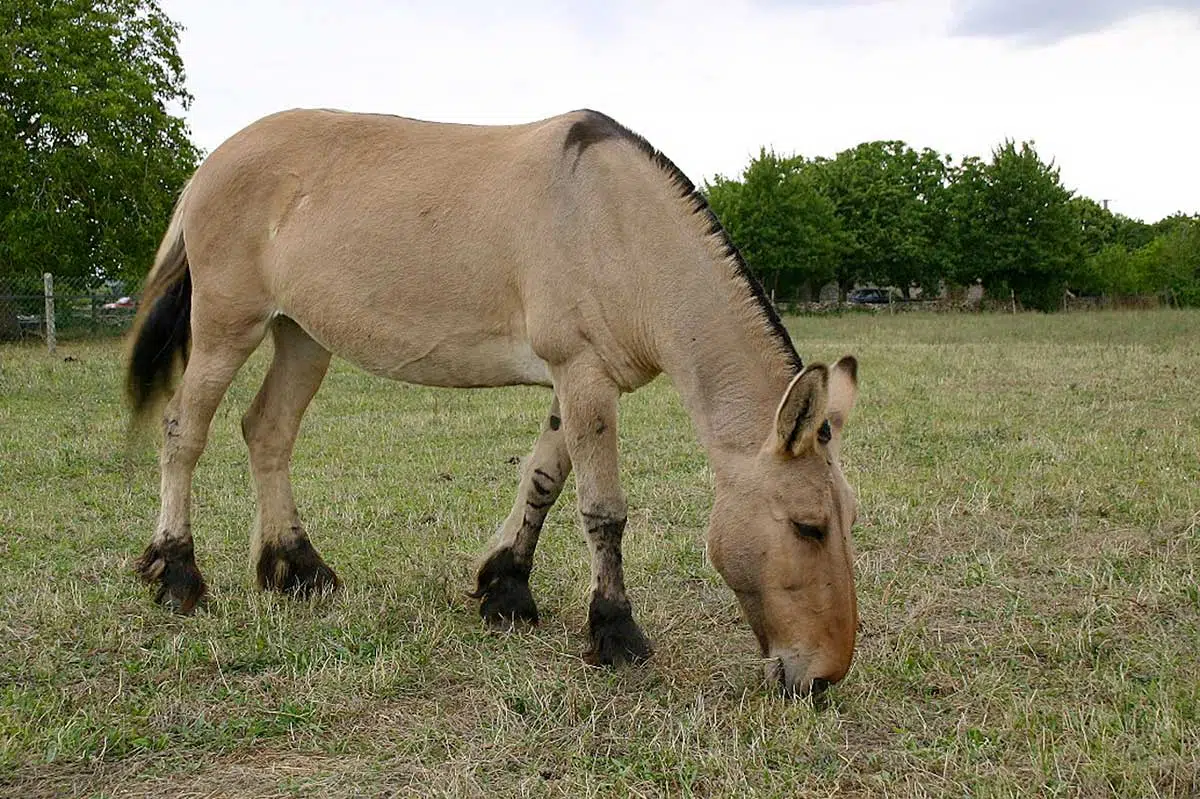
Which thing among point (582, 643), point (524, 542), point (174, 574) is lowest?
point (582, 643)

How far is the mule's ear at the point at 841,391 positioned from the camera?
12.6 ft

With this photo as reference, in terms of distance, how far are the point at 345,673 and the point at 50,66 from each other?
25.3 meters

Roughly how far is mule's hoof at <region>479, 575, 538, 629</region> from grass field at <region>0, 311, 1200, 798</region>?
115 mm

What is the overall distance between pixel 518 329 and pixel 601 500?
0.86m

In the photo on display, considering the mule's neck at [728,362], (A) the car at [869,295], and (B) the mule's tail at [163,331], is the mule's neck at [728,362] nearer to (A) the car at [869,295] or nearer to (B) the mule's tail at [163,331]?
(B) the mule's tail at [163,331]

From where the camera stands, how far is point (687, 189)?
4.24 m

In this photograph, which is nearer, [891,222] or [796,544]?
[796,544]

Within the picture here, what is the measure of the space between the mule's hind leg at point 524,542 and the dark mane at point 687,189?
3.64 ft

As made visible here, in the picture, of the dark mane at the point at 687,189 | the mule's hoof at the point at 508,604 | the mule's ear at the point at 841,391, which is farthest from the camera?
the mule's hoof at the point at 508,604

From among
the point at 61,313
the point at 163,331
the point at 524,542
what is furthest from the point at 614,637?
the point at 61,313

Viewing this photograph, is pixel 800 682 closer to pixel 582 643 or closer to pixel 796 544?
pixel 796 544

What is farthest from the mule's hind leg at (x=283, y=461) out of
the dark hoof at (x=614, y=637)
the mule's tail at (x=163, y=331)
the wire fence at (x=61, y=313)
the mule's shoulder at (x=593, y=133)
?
the wire fence at (x=61, y=313)

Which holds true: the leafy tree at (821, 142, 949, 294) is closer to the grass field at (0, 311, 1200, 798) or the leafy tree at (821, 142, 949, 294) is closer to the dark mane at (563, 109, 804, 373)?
the grass field at (0, 311, 1200, 798)

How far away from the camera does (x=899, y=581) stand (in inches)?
204
